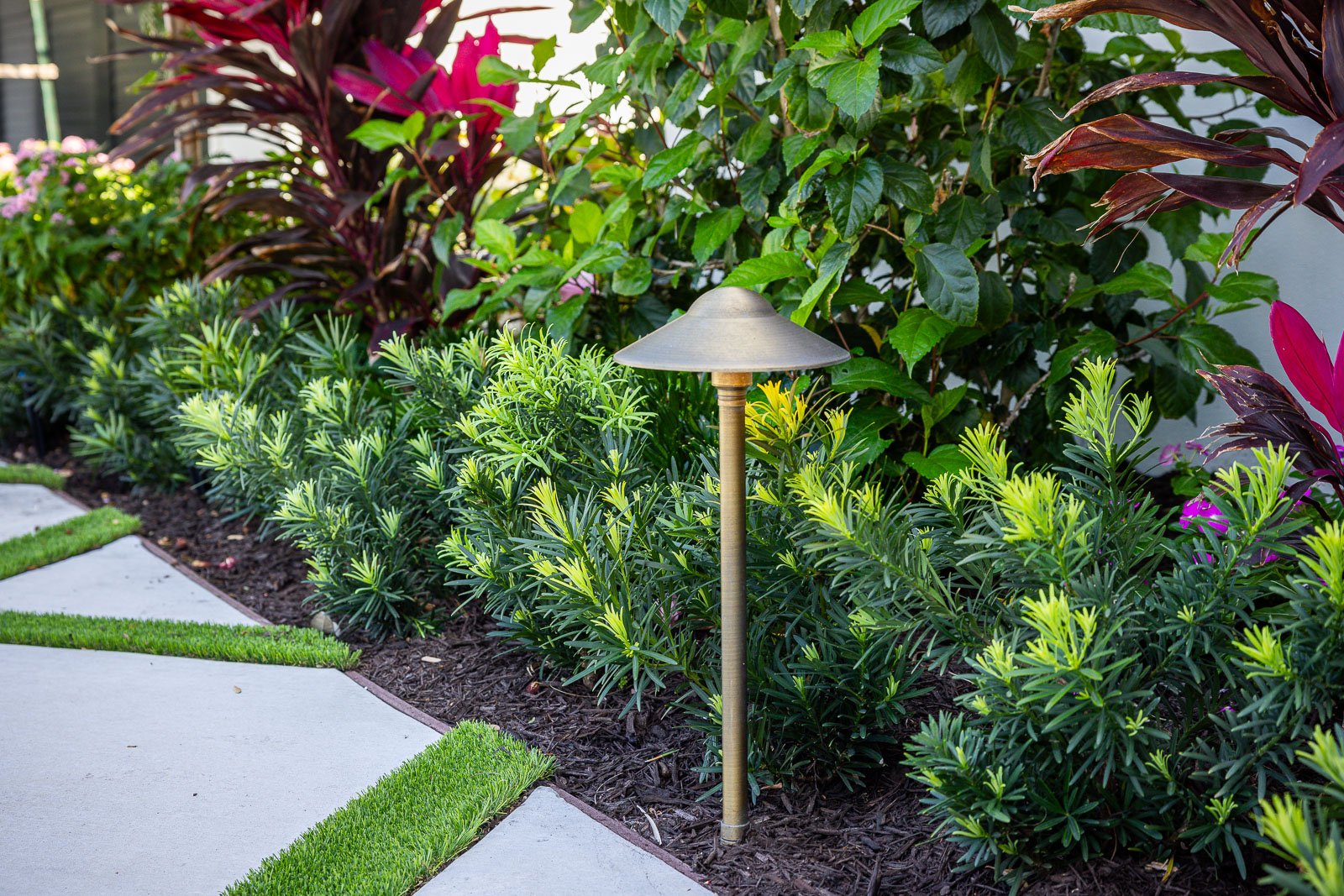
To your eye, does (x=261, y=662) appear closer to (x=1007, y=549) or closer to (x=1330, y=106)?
(x=1007, y=549)

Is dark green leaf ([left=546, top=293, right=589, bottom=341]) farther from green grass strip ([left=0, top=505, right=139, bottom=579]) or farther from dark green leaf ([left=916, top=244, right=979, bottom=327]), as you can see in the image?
green grass strip ([left=0, top=505, right=139, bottom=579])

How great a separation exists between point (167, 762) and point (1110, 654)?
1.77 meters

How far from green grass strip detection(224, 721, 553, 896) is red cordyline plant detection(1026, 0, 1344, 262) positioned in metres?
1.42

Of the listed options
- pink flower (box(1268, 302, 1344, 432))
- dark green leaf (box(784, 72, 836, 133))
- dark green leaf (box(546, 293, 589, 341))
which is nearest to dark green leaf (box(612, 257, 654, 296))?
dark green leaf (box(546, 293, 589, 341))

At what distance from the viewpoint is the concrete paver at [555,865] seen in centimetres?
166

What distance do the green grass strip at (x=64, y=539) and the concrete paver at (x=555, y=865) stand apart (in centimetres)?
224

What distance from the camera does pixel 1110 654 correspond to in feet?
4.52

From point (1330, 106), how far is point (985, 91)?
3.84ft

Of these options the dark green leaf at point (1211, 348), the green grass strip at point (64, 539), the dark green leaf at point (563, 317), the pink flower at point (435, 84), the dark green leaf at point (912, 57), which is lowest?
the green grass strip at point (64, 539)

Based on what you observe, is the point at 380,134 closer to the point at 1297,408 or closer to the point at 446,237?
the point at 446,237

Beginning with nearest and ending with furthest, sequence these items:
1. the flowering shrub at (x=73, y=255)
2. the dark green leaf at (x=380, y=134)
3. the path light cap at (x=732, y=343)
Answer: the path light cap at (x=732, y=343) < the dark green leaf at (x=380, y=134) < the flowering shrub at (x=73, y=255)

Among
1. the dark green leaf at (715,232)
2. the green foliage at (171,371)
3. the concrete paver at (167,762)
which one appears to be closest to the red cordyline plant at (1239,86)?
the dark green leaf at (715,232)

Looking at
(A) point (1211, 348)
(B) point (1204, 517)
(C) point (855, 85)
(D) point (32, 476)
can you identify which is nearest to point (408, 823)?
(B) point (1204, 517)

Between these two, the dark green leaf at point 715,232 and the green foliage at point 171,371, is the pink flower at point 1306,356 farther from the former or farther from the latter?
the green foliage at point 171,371
